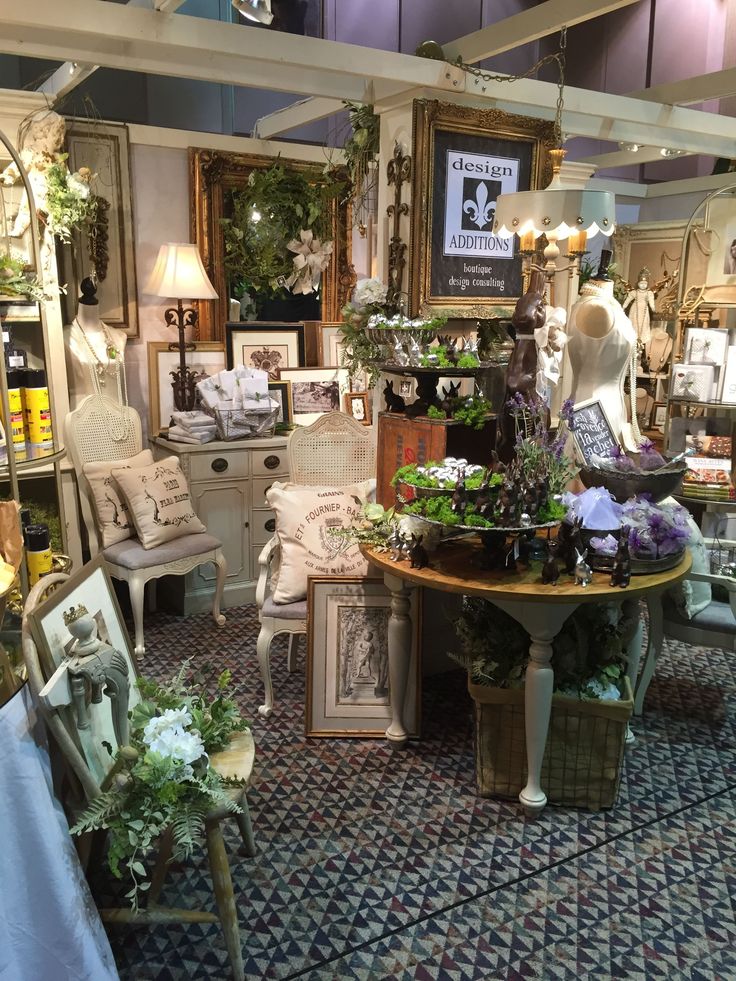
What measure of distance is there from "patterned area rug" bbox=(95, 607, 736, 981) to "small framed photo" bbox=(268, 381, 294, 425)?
6.65ft

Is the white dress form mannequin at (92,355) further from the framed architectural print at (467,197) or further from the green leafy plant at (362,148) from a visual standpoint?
the framed architectural print at (467,197)

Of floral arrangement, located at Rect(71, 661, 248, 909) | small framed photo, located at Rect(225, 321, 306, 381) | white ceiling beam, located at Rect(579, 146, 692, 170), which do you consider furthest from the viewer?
white ceiling beam, located at Rect(579, 146, 692, 170)

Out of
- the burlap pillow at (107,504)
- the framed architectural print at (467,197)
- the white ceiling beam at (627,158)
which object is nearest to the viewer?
the framed architectural print at (467,197)

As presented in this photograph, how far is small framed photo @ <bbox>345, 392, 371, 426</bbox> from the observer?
5.08m

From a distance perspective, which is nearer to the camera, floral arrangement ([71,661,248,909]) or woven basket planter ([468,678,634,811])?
floral arrangement ([71,661,248,909])

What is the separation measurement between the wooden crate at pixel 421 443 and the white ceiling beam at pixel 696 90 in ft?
8.09

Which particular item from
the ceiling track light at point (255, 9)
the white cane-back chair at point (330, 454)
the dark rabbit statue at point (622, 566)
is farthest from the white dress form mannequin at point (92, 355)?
the dark rabbit statue at point (622, 566)

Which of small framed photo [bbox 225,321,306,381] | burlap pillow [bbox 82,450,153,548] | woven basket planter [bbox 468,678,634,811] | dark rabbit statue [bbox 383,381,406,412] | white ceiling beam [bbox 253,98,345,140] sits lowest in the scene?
woven basket planter [bbox 468,678,634,811]

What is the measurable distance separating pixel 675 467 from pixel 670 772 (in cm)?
116

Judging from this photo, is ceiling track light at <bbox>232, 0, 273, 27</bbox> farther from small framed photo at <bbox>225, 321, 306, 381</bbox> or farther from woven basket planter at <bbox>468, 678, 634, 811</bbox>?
small framed photo at <bbox>225, 321, 306, 381</bbox>

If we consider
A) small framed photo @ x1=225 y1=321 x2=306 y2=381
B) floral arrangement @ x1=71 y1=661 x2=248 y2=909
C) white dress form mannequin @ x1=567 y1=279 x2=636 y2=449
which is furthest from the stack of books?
floral arrangement @ x1=71 y1=661 x2=248 y2=909

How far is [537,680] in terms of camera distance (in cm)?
276

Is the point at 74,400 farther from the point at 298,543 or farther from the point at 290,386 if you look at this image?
the point at 298,543

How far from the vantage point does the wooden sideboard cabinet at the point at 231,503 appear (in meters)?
4.57
